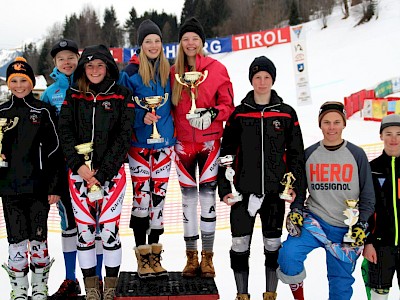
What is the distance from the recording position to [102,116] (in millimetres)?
3236

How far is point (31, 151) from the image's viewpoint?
3.37 meters

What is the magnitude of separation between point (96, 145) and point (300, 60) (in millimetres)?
10558

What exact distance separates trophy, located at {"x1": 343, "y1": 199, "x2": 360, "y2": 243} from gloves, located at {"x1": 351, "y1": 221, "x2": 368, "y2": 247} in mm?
27

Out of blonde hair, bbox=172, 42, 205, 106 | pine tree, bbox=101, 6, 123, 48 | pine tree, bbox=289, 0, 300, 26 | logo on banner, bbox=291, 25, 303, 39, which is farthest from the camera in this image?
pine tree, bbox=101, 6, 123, 48

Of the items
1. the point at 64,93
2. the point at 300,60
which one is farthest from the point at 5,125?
the point at 300,60

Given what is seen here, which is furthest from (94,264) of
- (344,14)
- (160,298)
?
(344,14)

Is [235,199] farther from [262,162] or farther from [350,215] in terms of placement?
[350,215]

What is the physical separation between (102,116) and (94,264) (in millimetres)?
1160

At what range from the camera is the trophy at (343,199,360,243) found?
10.4ft

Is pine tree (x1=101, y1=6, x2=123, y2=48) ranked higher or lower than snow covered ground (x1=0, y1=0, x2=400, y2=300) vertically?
higher

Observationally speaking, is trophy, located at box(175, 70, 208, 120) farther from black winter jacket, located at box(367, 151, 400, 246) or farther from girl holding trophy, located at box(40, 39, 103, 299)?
black winter jacket, located at box(367, 151, 400, 246)

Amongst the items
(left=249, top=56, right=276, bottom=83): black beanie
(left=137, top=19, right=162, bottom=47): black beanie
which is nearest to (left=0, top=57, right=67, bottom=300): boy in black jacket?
(left=137, top=19, right=162, bottom=47): black beanie

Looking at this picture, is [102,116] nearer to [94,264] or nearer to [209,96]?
[209,96]

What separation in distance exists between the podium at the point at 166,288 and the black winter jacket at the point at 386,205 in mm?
1355
